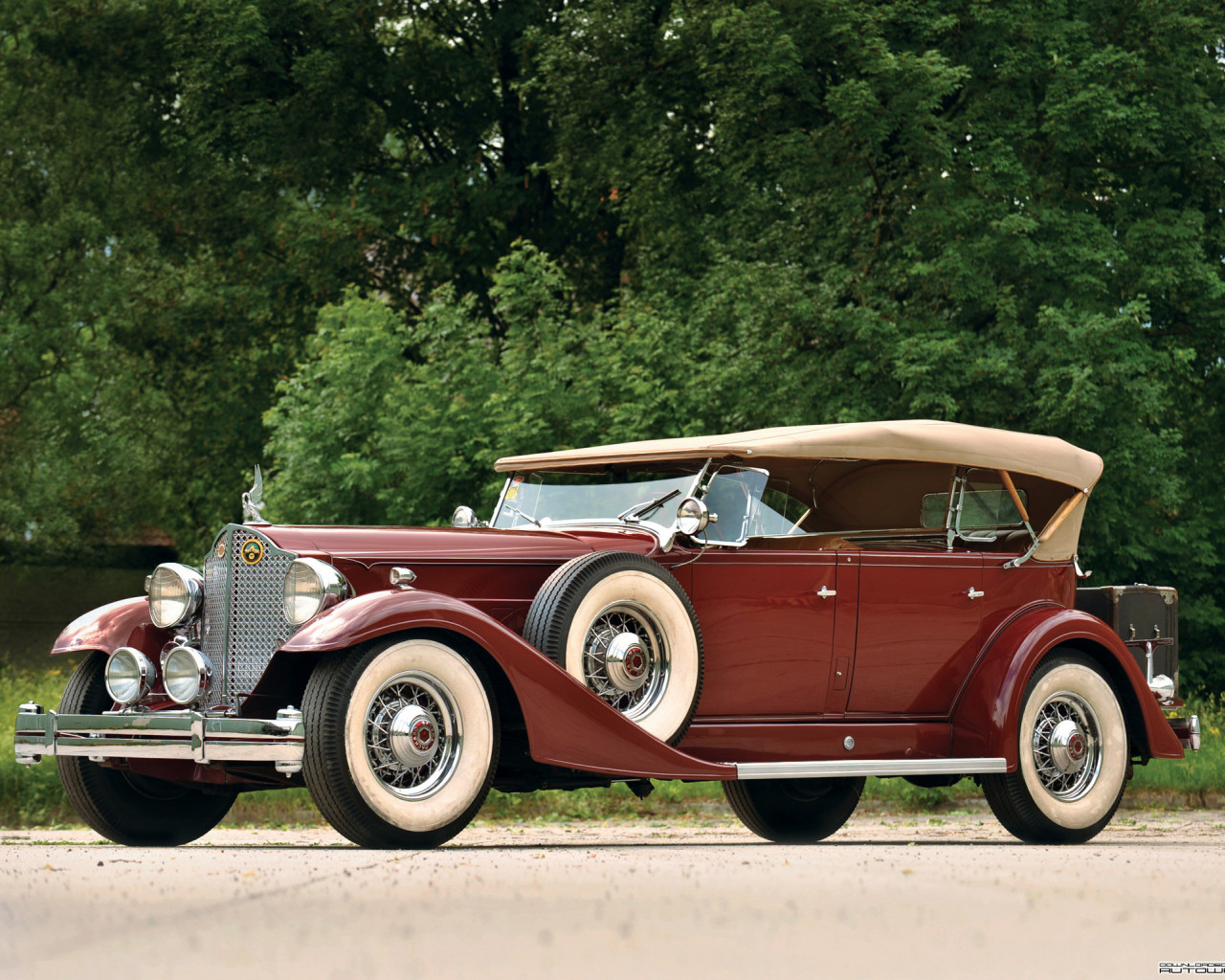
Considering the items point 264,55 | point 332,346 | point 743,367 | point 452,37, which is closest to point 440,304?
point 332,346

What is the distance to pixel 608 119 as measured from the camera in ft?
77.5

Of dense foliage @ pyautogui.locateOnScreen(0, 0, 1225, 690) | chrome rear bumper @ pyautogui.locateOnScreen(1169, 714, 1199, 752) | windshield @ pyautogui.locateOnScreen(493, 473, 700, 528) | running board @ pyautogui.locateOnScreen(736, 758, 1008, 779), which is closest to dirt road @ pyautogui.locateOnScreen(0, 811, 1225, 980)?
running board @ pyautogui.locateOnScreen(736, 758, 1008, 779)

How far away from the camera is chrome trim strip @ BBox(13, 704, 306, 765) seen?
6.71 metres

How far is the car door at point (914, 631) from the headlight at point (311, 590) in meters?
3.03

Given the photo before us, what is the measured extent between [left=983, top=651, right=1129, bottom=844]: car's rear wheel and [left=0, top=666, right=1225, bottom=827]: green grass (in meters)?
3.65

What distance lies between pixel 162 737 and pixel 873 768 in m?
3.64

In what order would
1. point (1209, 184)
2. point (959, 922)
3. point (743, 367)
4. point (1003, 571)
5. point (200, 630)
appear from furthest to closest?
point (1209, 184)
point (743, 367)
point (1003, 571)
point (200, 630)
point (959, 922)

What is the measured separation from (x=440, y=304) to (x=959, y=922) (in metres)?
16.5

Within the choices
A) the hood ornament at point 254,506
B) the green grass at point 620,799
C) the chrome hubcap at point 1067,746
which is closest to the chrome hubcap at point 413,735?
the hood ornament at point 254,506

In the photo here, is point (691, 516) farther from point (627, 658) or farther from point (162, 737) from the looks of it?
point (162, 737)

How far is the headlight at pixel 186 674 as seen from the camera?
7648 millimetres

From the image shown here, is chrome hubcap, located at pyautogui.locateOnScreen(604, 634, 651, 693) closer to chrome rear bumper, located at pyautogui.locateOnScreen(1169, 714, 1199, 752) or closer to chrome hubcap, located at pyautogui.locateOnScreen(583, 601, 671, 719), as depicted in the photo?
chrome hubcap, located at pyautogui.locateOnScreen(583, 601, 671, 719)

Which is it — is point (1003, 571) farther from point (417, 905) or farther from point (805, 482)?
point (417, 905)

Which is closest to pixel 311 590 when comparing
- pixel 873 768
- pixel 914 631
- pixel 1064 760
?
pixel 873 768
